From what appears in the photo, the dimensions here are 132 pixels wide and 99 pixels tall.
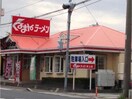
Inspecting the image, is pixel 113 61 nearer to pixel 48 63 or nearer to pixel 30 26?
pixel 48 63

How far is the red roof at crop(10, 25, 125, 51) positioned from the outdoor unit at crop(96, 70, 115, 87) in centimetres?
227

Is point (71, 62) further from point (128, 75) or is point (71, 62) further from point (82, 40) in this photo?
point (128, 75)

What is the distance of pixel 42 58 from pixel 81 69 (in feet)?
29.2

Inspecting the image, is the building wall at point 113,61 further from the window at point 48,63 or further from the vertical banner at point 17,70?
the vertical banner at point 17,70

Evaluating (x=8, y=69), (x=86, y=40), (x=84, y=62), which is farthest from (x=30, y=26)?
(x=84, y=62)

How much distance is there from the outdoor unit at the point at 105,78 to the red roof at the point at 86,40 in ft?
7.45

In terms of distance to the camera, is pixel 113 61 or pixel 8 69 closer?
pixel 113 61

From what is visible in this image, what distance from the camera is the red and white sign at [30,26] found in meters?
46.8

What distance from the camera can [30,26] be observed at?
1875 inches

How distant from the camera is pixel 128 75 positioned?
24.4 meters

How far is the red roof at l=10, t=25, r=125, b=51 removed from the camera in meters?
37.5

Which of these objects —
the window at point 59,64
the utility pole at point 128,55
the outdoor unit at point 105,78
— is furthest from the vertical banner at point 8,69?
the utility pole at point 128,55

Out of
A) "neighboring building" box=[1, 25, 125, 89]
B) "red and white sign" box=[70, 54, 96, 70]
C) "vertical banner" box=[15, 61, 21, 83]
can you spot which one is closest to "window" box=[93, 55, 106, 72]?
"neighboring building" box=[1, 25, 125, 89]

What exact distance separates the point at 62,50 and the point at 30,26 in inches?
397
